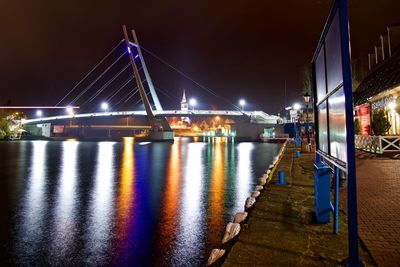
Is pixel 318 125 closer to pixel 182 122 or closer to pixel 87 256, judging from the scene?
pixel 87 256

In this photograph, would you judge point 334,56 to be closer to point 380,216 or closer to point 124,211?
point 380,216

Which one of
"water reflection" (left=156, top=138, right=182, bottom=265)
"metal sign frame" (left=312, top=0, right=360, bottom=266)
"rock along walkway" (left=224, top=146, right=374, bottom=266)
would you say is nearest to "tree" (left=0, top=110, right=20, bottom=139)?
"water reflection" (left=156, top=138, right=182, bottom=265)

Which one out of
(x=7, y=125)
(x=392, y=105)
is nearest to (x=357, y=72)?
(x=392, y=105)

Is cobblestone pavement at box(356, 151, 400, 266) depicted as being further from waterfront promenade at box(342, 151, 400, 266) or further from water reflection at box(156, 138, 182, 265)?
water reflection at box(156, 138, 182, 265)

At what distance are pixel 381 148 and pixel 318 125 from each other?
1527 cm

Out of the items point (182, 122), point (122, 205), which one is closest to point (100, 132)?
point (182, 122)

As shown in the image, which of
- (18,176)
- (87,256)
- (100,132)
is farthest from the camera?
(100,132)

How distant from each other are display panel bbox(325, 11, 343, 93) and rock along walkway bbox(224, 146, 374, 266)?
233 centimetres

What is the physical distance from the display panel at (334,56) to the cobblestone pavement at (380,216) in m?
2.43

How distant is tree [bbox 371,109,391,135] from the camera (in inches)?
838

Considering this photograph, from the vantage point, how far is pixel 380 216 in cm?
632

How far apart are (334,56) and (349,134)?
1.29m

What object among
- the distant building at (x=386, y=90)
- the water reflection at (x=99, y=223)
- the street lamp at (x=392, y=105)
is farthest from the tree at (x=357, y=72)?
the water reflection at (x=99, y=223)

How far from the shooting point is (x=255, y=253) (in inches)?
177
